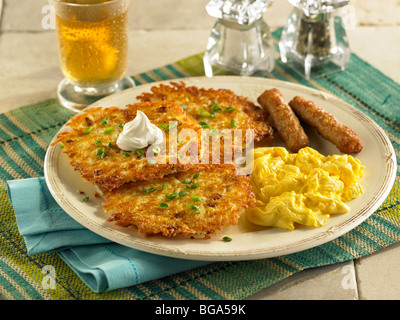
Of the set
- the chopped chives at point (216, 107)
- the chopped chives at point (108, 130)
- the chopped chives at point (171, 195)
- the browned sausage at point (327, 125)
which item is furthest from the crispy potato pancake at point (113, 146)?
the browned sausage at point (327, 125)

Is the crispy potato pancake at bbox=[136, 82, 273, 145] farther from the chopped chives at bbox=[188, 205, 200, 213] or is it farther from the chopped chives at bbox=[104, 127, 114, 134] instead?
the chopped chives at bbox=[188, 205, 200, 213]

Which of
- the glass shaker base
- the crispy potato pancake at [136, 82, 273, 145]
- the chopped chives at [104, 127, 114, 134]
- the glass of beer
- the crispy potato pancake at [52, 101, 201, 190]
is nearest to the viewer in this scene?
the crispy potato pancake at [52, 101, 201, 190]

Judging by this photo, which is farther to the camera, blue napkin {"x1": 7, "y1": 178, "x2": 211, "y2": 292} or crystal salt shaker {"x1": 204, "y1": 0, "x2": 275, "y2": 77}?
crystal salt shaker {"x1": 204, "y1": 0, "x2": 275, "y2": 77}

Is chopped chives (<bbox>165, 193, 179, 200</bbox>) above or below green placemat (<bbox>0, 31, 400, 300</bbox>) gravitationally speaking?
above

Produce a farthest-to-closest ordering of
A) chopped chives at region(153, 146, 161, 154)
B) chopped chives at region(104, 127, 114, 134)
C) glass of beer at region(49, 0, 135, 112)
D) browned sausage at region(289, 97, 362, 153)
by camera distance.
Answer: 1. glass of beer at region(49, 0, 135, 112)
2. browned sausage at region(289, 97, 362, 153)
3. chopped chives at region(104, 127, 114, 134)
4. chopped chives at region(153, 146, 161, 154)

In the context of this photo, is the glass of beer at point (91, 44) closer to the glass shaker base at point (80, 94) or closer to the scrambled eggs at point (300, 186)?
the glass shaker base at point (80, 94)

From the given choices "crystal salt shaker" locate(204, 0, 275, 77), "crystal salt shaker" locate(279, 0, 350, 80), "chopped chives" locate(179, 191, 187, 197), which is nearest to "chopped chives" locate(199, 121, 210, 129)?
"chopped chives" locate(179, 191, 187, 197)

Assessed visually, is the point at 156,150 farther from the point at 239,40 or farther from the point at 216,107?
the point at 239,40

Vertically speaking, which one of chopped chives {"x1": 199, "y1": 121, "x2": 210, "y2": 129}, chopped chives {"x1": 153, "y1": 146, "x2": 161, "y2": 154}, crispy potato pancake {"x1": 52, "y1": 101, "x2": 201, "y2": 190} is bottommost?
chopped chives {"x1": 199, "y1": 121, "x2": 210, "y2": 129}
